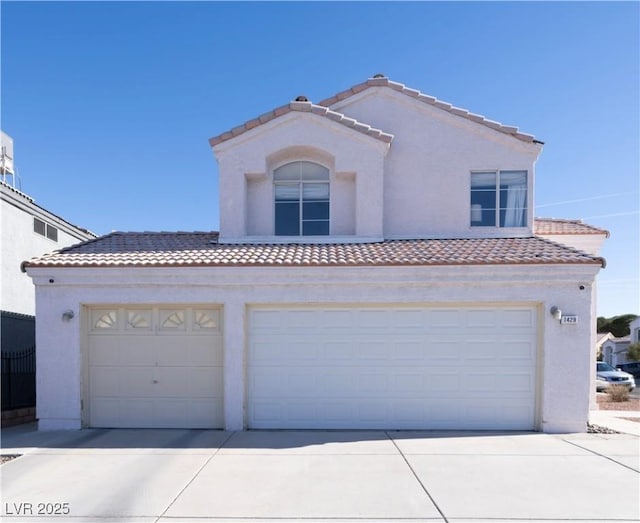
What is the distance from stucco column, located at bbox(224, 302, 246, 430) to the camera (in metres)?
7.97

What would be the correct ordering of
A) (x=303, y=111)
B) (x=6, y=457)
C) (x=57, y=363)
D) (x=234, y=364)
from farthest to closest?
(x=303, y=111)
(x=57, y=363)
(x=234, y=364)
(x=6, y=457)

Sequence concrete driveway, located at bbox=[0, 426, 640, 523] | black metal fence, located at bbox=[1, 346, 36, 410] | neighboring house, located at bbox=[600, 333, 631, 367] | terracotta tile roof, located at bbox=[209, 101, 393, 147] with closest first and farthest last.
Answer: concrete driveway, located at bbox=[0, 426, 640, 523]
black metal fence, located at bbox=[1, 346, 36, 410]
terracotta tile roof, located at bbox=[209, 101, 393, 147]
neighboring house, located at bbox=[600, 333, 631, 367]

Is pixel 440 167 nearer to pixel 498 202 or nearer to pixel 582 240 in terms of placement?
pixel 498 202

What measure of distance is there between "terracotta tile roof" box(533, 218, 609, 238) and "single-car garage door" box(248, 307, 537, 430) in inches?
155

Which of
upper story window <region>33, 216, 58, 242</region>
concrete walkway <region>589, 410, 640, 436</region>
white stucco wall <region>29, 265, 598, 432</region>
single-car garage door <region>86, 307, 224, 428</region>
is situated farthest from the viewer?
upper story window <region>33, 216, 58, 242</region>

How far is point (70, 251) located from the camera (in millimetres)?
9008

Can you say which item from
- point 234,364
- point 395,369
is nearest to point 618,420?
point 395,369

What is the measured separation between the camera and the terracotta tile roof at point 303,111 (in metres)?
9.91

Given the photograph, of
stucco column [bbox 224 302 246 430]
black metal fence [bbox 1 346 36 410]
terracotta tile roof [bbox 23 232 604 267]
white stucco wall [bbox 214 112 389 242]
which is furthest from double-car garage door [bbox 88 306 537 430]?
white stucco wall [bbox 214 112 389 242]

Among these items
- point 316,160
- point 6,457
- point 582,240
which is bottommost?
point 6,457

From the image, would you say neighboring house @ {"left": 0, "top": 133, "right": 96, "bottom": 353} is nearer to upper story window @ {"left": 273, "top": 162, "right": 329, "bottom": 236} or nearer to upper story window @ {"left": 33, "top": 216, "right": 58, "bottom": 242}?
upper story window @ {"left": 33, "top": 216, "right": 58, "bottom": 242}

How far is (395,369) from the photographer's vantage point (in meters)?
8.10

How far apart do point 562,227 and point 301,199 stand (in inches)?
291

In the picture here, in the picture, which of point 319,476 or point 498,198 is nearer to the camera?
point 319,476
